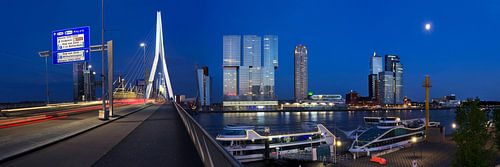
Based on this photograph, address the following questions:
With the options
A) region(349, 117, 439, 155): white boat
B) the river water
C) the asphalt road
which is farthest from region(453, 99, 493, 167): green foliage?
the river water

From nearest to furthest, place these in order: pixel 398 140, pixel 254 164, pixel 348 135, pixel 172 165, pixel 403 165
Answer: pixel 172 165 → pixel 403 165 → pixel 254 164 → pixel 398 140 → pixel 348 135

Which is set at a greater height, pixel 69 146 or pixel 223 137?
pixel 69 146

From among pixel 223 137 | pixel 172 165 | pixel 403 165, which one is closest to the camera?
pixel 172 165

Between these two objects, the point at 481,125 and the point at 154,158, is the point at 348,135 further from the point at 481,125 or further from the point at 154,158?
the point at 154,158

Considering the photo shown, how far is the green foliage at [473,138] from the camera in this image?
20.4 m

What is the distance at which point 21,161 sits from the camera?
25.1 feet

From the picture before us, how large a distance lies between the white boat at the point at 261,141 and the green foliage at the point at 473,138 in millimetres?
22680

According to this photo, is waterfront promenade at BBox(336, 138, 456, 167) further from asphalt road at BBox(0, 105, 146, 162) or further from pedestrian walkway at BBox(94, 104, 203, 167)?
pedestrian walkway at BBox(94, 104, 203, 167)

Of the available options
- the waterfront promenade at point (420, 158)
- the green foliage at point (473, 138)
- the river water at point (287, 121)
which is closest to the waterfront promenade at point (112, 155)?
the green foliage at point (473, 138)

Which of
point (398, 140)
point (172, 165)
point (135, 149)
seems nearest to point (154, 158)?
point (172, 165)

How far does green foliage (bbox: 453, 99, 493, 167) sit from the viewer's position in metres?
20.4

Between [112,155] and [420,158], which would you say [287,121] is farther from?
[112,155]

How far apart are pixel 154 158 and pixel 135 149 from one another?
185cm

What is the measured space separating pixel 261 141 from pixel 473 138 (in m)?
26.2
